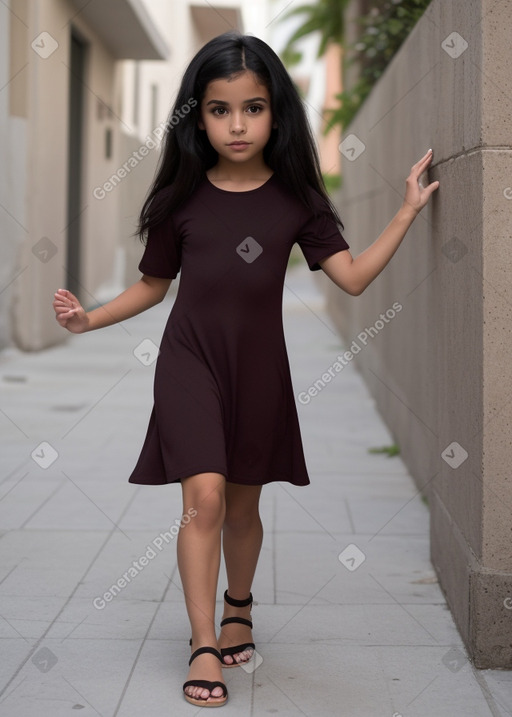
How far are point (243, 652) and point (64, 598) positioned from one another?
84 centimetres

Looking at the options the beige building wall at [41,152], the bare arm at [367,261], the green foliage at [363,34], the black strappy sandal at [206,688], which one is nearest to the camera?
the black strappy sandal at [206,688]

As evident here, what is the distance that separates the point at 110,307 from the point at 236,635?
3.41ft

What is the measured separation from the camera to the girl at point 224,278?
304 centimetres

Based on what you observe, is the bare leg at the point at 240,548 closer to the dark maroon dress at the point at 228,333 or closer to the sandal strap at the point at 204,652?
the dark maroon dress at the point at 228,333

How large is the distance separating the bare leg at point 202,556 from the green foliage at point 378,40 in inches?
137

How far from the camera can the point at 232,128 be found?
9.95 ft

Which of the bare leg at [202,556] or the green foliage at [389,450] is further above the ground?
the bare leg at [202,556]

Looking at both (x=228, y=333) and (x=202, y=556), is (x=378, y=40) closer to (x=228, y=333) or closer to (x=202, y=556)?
(x=228, y=333)

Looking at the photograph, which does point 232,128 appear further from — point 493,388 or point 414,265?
point 414,265

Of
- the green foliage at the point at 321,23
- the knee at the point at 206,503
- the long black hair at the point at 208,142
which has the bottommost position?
the knee at the point at 206,503

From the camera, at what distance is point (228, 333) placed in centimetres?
311

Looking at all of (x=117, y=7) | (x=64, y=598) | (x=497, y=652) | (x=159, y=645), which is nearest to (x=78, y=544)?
(x=64, y=598)

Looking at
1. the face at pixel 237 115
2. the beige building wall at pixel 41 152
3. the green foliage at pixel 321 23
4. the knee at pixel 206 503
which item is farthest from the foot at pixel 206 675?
the green foliage at pixel 321 23

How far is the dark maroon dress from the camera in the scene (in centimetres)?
309
